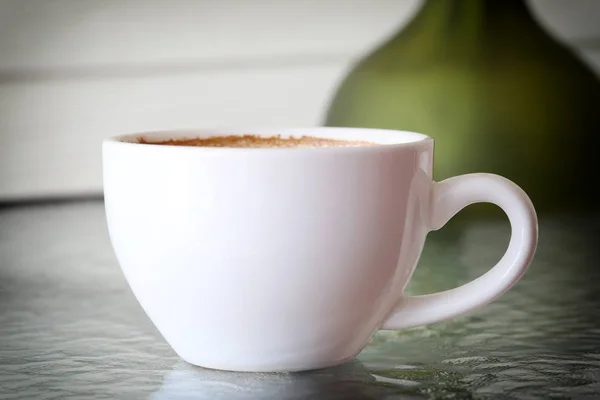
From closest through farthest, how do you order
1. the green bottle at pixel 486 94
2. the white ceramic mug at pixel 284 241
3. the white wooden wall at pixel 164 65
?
the white ceramic mug at pixel 284 241 → the green bottle at pixel 486 94 → the white wooden wall at pixel 164 65

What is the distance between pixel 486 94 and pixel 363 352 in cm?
36

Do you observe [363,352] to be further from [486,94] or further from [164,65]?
[164,65]

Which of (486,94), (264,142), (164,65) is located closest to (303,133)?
(264,142)

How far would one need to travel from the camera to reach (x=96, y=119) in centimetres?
95

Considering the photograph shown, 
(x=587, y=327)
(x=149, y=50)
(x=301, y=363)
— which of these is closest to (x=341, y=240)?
(x=301, y=363)

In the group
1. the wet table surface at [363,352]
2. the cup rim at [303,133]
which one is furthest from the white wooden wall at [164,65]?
the cup rim at [303,133]

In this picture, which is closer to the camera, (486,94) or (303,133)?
(303,133)

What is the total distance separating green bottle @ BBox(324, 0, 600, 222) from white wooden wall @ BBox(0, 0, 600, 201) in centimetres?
15

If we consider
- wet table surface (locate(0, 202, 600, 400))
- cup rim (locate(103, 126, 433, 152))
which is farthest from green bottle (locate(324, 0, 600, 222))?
cup rim (locate(103, 126, 433, 152))

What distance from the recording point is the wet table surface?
0.41 m

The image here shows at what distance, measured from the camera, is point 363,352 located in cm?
46

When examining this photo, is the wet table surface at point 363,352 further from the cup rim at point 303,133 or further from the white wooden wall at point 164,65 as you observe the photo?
the white wooden wall at point 164,65

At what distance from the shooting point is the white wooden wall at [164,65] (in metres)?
0.93

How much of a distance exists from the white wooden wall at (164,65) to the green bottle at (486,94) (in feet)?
0.50
